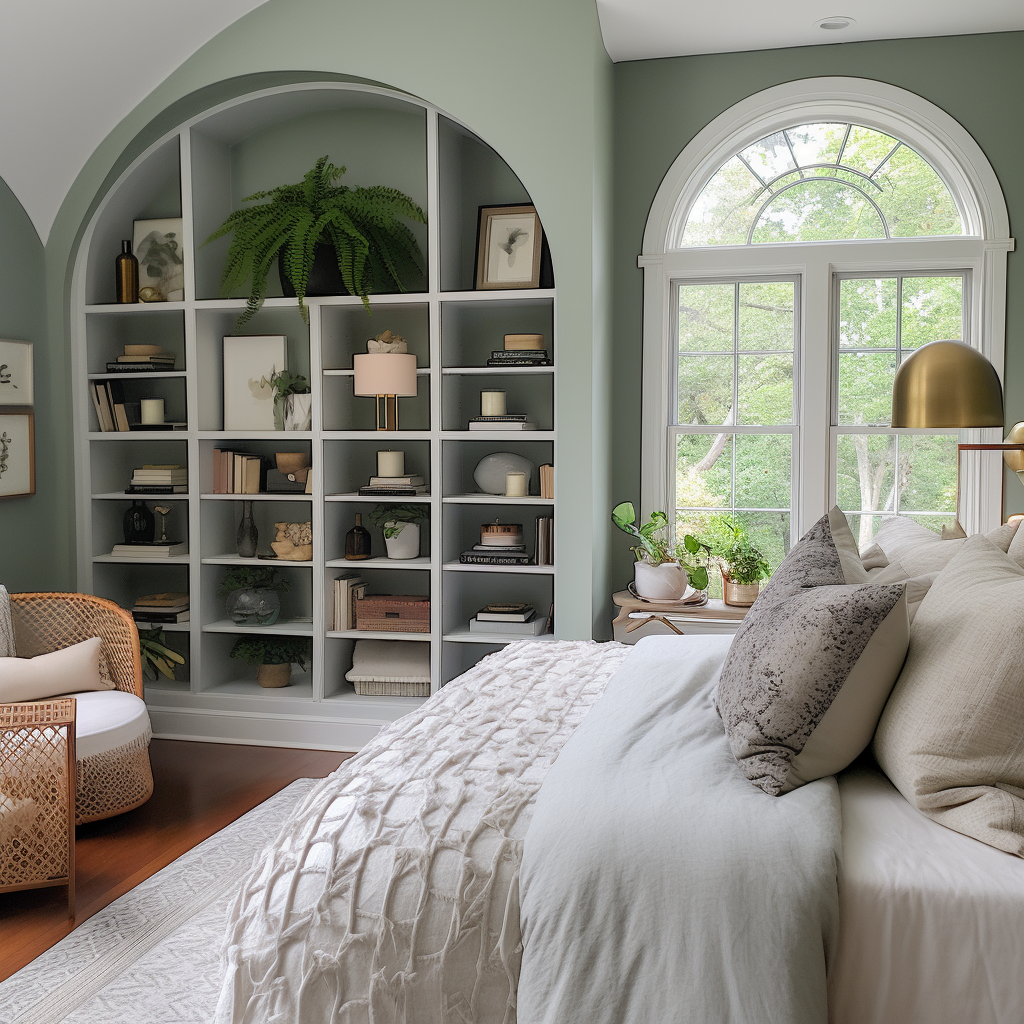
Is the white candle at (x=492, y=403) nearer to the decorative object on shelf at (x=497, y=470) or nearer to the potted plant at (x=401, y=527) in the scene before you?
the decorative object on shelf at (x=497, y=470)

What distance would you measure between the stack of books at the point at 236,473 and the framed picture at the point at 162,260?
0.80m

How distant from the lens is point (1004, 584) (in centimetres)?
155

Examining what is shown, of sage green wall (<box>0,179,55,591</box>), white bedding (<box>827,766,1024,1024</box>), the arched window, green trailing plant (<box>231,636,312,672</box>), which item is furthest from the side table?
sage green wall (<box>0,179,55,591</box>)

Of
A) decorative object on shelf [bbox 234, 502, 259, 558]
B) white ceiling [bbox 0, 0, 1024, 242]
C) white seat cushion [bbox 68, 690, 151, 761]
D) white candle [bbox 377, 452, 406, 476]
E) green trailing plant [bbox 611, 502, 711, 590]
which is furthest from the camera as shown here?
decorative object on shelf [bbox 234, 502, 259, 558]

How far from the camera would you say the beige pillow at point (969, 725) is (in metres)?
1.38

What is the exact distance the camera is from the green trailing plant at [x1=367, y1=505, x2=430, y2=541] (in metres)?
4.05

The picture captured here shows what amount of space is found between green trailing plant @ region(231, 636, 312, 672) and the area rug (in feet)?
4.43

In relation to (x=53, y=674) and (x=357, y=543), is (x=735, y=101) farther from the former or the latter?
(x=53, y=674)

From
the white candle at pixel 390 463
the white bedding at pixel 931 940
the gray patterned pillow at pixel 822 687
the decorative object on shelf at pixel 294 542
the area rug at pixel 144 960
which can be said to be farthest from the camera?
the decorative object on shelf at pixel 294 542

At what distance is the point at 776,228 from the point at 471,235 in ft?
4.40

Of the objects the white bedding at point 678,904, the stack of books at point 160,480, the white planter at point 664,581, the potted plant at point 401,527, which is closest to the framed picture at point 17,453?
the stack of books at point 160,480

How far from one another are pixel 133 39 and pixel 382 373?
1.63m

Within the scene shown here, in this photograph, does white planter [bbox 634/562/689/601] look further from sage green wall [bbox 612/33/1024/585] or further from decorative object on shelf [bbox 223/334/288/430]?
decorative object on shelf [bbox 223/334/288/430]

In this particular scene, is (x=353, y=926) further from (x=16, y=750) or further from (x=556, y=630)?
(x=556, y=630)
